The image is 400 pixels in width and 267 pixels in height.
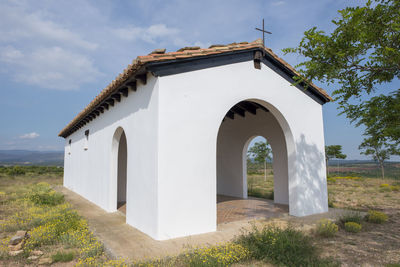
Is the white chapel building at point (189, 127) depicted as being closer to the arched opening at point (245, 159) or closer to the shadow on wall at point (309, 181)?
the shadow on wall at point (309, 181)

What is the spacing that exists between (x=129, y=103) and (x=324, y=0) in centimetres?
628

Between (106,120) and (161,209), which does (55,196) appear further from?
(161,209)

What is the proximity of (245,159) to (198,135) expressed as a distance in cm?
590

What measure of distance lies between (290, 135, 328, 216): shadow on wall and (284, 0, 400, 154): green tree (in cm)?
236

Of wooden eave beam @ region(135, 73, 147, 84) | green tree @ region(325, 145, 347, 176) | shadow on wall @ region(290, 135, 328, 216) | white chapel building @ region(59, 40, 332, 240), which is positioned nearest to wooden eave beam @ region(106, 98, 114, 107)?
white chapel building @ region(59, 40, 332, 240)

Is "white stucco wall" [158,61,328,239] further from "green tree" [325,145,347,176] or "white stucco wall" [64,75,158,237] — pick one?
"green tree" [325,145,347,176]

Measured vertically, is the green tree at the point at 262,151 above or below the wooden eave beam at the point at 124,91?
below

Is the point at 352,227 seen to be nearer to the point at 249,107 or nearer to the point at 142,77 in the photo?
the point at 249,107

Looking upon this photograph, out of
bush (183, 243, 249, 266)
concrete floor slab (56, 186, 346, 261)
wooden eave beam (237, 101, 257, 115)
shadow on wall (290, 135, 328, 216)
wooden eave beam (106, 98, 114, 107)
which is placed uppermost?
wooden eave beam (237, 101, 257, 115)

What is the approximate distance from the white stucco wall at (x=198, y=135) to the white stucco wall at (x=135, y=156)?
24 centimetres

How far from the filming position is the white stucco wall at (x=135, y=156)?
5562 mm

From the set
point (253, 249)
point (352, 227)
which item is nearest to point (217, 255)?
point (253, 249)

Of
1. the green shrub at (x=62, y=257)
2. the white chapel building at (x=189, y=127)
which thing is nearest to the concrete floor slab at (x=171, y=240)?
the white chapel building at (x=189, y=127)

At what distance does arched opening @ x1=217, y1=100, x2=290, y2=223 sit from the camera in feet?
29.6
